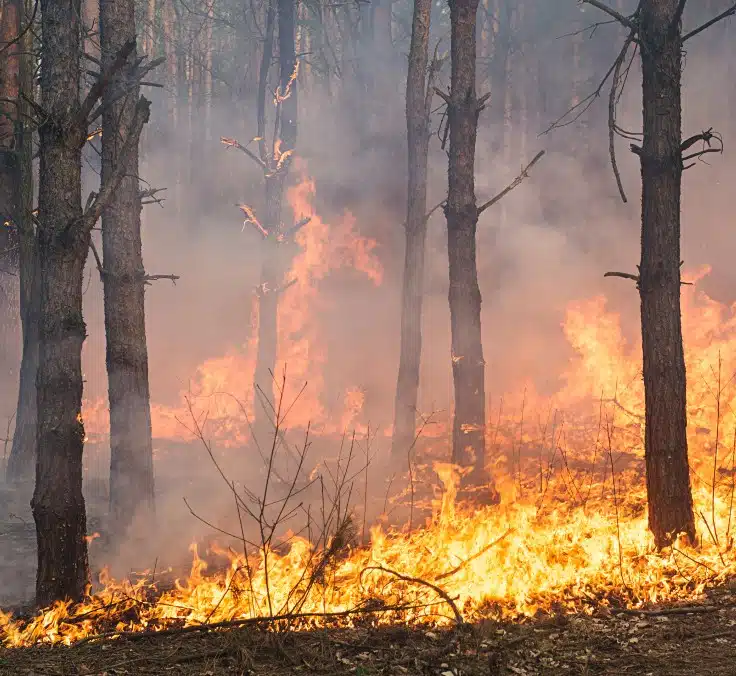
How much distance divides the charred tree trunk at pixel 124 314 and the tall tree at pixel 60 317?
2275mm

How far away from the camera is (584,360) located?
629 inches

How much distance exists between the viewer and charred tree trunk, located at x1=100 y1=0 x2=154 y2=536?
8109 mm

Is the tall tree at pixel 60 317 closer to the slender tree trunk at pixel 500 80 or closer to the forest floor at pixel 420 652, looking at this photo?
the forest floor at pixel 420 652

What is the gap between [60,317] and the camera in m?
5.67

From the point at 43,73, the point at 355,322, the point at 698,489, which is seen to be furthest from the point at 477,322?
the point at 355,322

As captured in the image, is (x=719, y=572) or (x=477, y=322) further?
(x=477, y=322)

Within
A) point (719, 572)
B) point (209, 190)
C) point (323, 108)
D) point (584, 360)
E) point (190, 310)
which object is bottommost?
point (719, 572)

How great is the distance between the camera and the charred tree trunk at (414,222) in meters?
12.1

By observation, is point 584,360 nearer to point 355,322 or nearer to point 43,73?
point 355,322

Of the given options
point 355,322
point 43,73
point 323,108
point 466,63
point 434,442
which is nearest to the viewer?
point 43,73

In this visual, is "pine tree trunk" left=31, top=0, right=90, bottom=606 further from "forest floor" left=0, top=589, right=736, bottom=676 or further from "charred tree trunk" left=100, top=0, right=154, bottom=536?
"charred tree trunk" left=100, top=0, right=154, bottom=536

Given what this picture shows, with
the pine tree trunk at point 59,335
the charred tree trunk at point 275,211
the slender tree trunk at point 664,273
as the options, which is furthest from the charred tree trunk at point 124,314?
the charred tree trunk at point 275,211

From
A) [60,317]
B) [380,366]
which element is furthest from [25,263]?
[380,366]

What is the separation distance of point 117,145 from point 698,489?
7.43 metres
